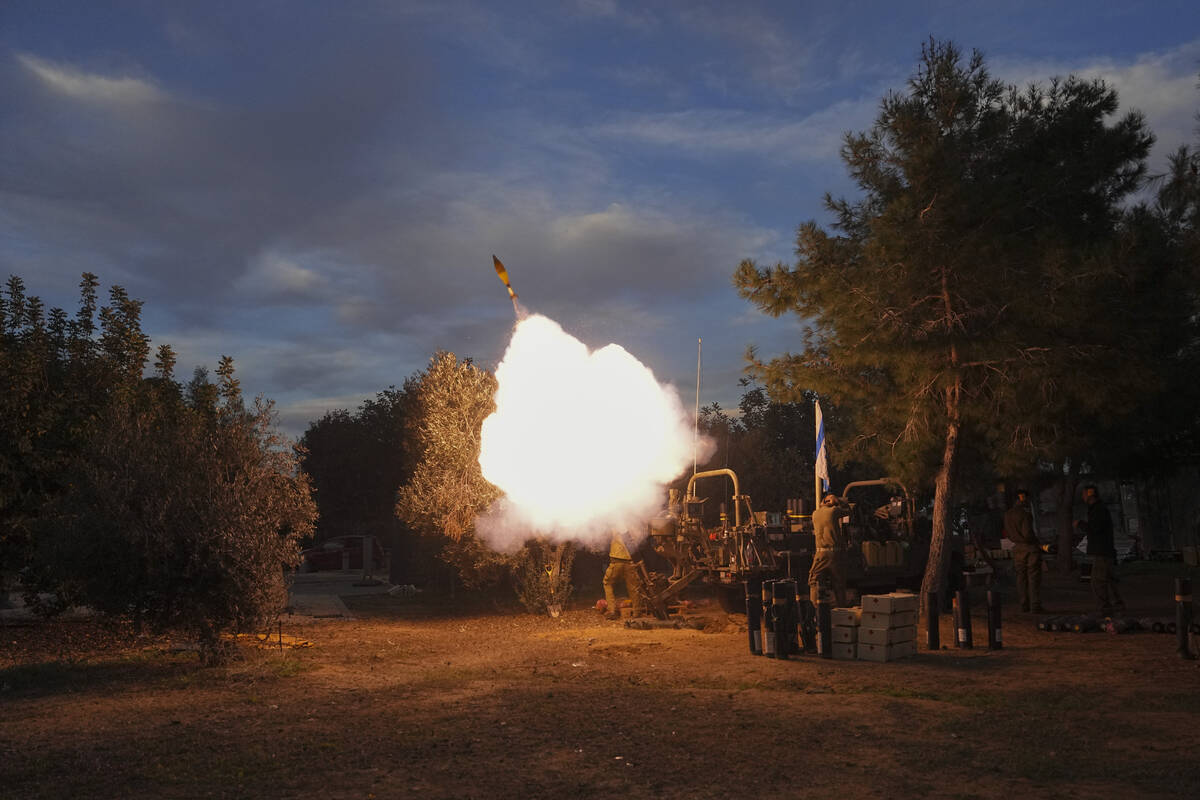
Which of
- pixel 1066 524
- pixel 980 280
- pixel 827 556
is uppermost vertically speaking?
pixel 980 280

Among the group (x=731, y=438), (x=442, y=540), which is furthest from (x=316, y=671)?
(x=731, y=438)

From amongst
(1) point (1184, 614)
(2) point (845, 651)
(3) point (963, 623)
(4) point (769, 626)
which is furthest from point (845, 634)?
(1) point (1184, 614)

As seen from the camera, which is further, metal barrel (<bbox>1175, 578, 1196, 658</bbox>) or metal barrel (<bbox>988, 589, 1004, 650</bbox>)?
metal barrel (<bbox>988, 589, 1004, 650</bbox>)

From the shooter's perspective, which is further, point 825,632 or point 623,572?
point 623,572

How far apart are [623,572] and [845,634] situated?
5.99m

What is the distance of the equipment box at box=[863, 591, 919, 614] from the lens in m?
12.5

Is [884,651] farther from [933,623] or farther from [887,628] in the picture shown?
[933,623]

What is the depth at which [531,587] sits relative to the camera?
19891 mm

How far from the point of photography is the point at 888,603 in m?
12.5

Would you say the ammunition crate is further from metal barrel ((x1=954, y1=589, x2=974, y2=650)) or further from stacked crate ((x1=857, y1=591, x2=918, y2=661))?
metal barrel ((x1=954, y1=589, x2=974, y2=650))

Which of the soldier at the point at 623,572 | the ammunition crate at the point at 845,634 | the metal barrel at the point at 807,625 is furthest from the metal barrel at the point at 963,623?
the soldier at the point at 623,572

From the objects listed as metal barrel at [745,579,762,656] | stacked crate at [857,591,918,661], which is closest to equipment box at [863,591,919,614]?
stacked crate at [857,591,918,661]

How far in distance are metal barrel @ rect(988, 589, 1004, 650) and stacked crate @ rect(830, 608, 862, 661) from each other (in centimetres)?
184

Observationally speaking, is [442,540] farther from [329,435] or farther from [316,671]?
[329,435]
